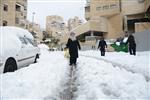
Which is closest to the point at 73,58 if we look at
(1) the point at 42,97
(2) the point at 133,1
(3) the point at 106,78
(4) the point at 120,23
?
(3) the point at 106,78

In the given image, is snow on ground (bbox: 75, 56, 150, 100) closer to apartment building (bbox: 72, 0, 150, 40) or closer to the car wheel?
Result: the car wheel

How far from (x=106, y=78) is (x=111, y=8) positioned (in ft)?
230

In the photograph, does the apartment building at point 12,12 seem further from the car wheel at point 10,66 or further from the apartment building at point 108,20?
the car wheel at point 10,66

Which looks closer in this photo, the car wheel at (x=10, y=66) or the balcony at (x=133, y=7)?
the car wheel at (x=10, y=66)

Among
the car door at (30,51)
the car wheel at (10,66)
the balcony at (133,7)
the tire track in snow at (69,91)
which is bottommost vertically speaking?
the tire track in snow at (69,91)

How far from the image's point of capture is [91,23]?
79188 mm

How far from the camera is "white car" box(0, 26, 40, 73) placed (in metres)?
12.0

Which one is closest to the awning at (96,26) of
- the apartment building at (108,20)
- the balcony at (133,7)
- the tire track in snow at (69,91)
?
the apartment building at (108,20)

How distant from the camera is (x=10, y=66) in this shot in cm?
1242

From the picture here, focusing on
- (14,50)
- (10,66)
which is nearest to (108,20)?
(14,50)

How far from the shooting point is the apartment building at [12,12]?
171 ft

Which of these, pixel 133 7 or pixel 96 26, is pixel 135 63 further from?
pixel 96 26

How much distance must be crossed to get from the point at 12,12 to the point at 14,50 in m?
45.4

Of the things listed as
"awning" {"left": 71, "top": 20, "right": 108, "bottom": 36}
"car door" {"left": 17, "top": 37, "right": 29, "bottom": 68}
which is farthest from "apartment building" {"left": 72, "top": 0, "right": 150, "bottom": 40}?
"car door" {"left": 17, "top": 37, "right": 29, "bottom": 68}
